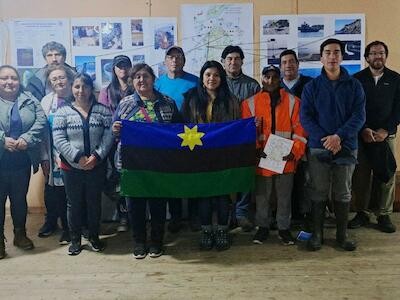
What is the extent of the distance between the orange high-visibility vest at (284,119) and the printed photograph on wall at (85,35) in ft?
5.95

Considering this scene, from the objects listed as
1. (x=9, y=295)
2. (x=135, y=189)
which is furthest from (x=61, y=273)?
(x=135, y=189)

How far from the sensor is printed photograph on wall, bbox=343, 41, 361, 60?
3982 mm

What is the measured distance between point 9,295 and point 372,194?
3.00 metres

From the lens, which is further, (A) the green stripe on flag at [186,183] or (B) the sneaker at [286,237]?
(B) the sneaker at [286,237]

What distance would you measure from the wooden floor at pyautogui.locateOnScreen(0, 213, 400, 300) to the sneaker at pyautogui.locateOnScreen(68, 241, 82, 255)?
4cm

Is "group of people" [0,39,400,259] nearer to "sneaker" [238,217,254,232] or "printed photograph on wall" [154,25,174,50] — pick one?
"sneaker" [238,217,254,232]

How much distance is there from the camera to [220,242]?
10.2ft

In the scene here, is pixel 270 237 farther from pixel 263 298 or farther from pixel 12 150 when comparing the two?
pixel 12 150

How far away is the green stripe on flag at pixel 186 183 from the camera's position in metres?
2.99

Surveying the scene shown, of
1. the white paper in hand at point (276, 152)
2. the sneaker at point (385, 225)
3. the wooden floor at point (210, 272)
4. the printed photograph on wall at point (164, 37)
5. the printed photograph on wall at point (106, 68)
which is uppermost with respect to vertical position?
the printed photograph on wall at point (164, 37)

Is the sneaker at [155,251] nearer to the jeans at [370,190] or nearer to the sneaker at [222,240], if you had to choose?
the sneaker at [222,240]

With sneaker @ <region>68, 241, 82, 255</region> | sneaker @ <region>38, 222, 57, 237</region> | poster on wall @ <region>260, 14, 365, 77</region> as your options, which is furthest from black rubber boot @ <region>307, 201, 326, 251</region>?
sneaker @ <region>38, 222, 57, 237</region>

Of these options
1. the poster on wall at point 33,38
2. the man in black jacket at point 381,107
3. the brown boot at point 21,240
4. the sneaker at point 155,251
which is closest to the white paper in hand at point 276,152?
the man in black jacket at point 381,107

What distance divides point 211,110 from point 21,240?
1814 mm
